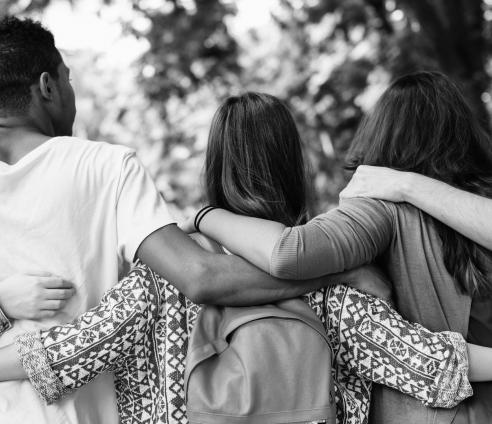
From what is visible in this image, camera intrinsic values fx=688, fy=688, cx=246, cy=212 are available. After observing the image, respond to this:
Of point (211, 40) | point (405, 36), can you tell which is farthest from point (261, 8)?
point (405, 36)

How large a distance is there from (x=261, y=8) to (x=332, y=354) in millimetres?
6210

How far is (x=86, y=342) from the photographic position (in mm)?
1819

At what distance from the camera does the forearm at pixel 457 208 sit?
1.96 m

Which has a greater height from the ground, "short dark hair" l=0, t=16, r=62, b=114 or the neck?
"short dark hair" l=0, t=16, r=62, b=114

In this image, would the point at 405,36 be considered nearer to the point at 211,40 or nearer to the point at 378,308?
the point at 211,40

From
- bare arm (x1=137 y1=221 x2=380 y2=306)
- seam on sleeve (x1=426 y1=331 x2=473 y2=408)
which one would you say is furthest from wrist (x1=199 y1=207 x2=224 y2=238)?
seam on sleeve (x1=426 y1=331 x2=473 y2=408)

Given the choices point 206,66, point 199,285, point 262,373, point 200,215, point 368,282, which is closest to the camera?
point 262,373

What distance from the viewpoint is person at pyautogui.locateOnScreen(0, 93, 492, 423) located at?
182 centimetres

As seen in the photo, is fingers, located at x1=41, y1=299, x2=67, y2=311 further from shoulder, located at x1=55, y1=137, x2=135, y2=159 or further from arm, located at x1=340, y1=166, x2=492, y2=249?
arm, located at x1=340, y1=166, x2=492, y2=249

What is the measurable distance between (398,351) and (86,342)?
829mm

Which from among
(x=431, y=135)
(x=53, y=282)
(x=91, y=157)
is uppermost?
(x=91, y=157)

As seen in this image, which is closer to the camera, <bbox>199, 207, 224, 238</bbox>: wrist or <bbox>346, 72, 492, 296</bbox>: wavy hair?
<bbox>199, 207, 224, 238</bbox>: wrist

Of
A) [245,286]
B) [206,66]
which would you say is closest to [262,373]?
[245,286]

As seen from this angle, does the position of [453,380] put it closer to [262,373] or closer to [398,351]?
[398,351]
